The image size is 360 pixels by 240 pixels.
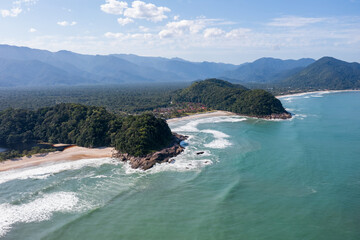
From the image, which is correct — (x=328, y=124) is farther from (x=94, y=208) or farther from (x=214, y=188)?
(x=94, y=208)

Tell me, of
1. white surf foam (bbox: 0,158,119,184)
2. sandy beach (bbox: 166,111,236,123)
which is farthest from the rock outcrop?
white surf foam (bbox: 0,158,119,184)

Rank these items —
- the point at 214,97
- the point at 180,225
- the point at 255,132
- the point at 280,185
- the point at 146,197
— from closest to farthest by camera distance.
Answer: the point at 180,225 → the point at 146,197 → the point at 280,185 → the point at 255,132 → the point at 214,97

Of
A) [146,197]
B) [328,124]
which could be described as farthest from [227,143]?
[328,124]

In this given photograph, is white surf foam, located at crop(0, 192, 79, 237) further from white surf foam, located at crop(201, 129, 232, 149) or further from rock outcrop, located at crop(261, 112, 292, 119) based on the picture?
rock outcrop, located at crop(261, 112, 292, 119)

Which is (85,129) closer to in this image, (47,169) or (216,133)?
(47,169)

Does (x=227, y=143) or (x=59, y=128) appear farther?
(x=59, y=128)

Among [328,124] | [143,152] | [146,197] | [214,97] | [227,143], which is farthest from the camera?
[214,97]

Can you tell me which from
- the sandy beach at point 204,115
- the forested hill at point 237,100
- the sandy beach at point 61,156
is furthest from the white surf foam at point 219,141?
the forested hill at point 237,100
